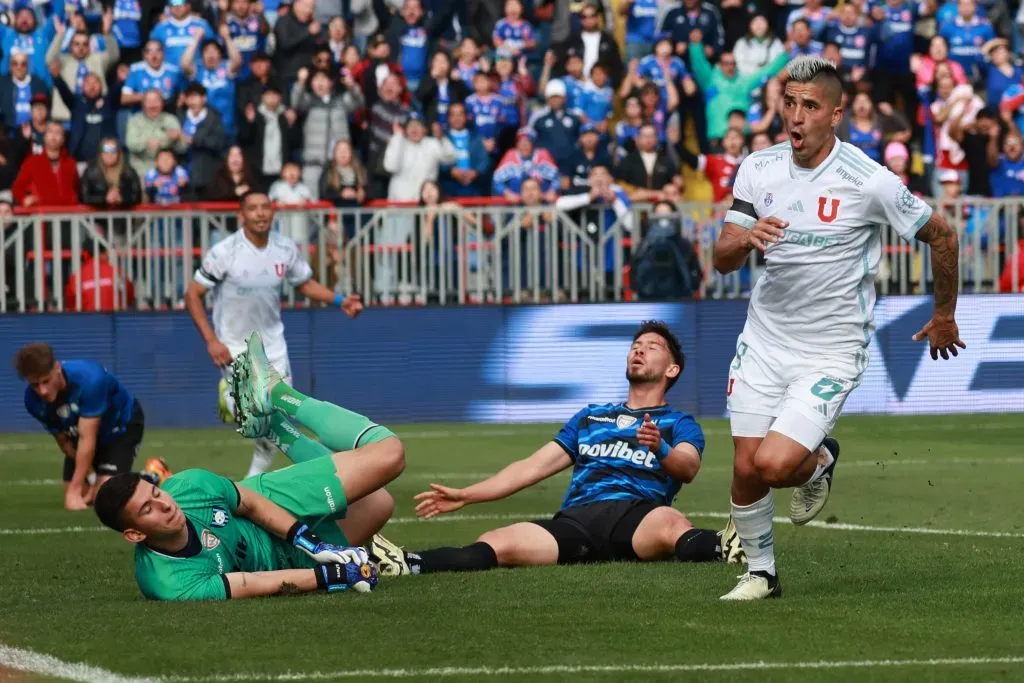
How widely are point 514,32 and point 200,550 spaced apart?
15.6 m

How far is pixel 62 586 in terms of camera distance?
9.42 m

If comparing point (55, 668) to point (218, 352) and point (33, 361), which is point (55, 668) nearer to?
point (33, 361)

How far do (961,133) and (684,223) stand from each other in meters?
4.33

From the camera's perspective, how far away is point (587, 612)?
8.05 metres

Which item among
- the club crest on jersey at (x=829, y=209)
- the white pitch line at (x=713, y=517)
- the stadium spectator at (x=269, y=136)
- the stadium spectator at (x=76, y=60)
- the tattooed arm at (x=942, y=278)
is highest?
the stadium spectator at (x=76, y=60)

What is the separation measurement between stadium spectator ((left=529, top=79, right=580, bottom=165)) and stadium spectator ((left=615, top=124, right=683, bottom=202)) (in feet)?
2.34

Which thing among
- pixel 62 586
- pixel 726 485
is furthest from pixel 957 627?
pixel 726 485

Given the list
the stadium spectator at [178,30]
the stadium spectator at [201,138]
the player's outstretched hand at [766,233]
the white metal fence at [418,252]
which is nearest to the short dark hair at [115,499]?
the player's outstretched hand at [766,233]

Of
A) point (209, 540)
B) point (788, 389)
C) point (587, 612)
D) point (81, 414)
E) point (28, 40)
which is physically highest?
point (28, 40)

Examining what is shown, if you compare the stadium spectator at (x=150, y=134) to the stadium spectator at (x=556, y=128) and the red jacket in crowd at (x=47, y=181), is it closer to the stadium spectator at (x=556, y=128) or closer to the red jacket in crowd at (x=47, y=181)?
the red jacket in crowd at (x=47, y=181)

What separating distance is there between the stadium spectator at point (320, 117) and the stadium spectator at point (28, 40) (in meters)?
3.34

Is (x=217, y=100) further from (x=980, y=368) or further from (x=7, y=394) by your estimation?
(x=980, y=368)

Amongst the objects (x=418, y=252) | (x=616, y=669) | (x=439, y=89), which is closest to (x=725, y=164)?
(x=439, y=89)

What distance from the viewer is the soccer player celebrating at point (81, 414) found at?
12.9m
